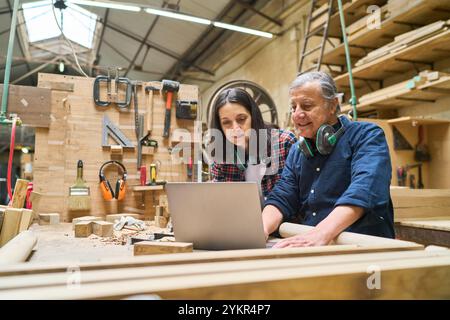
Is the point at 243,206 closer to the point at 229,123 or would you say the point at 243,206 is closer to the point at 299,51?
the point at 229,123

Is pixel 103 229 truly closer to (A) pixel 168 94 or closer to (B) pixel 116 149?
(B) pixel 116 149

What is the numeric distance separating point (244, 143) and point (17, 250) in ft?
3.55

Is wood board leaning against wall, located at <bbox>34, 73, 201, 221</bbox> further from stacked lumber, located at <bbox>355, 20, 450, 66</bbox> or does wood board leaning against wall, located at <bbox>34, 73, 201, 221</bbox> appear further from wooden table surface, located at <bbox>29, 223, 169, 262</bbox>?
stacked lumber, located at <bbox>355, 20, 450, 66</bbox>

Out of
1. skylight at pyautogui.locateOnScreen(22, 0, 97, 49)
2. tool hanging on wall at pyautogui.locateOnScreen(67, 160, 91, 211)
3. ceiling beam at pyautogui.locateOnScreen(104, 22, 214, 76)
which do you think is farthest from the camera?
ceiling beam at pyautogui.locateOnScreen(104, 22, 214, 76)

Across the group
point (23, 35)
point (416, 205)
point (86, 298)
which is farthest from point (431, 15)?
point (23, 35)

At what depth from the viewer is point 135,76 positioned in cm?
903

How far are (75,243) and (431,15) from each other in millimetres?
3308

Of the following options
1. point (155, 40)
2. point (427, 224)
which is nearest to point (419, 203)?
point (427, 224)

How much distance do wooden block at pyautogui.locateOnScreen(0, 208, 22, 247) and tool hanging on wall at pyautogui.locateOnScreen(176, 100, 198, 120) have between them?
59.9 inches

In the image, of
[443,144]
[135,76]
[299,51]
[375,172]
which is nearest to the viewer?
[375,172]

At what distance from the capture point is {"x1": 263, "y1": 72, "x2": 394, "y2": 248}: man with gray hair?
43.4 inches

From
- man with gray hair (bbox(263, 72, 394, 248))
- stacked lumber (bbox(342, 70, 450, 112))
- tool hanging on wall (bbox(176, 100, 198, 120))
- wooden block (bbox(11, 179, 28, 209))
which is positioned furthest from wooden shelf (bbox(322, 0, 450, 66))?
wooden block (bbox(11, 179, 28, 209))

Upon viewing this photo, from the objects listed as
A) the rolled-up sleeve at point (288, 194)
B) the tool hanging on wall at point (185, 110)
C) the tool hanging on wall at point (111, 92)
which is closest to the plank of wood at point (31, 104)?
the tool hanging on wall at point (111, 92)

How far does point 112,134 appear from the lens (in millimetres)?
2492
